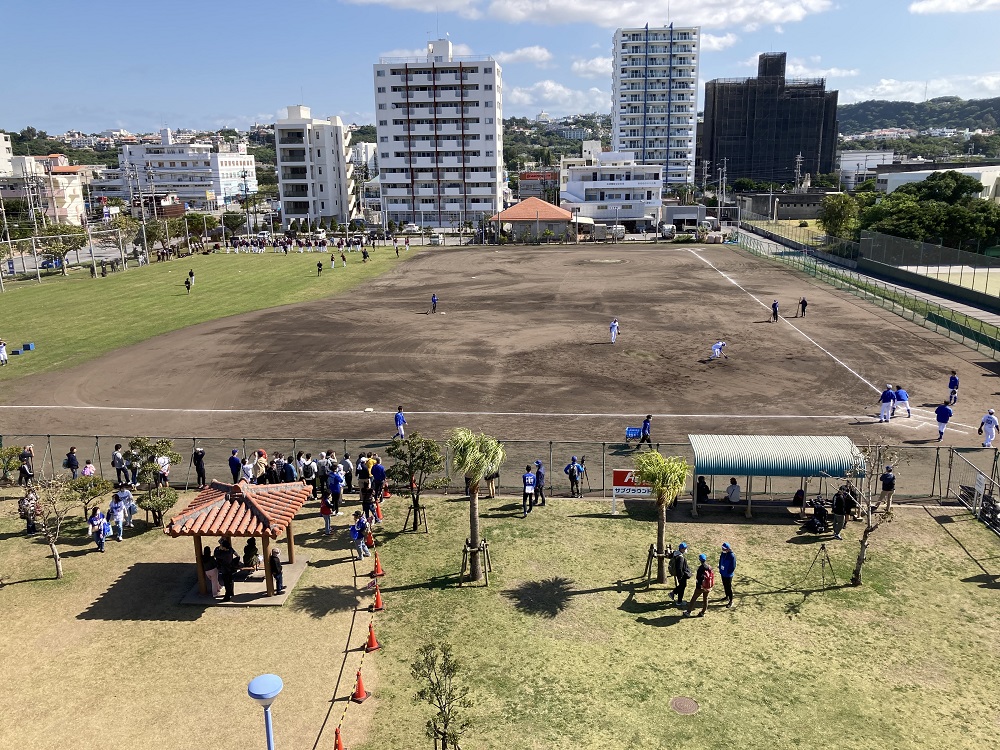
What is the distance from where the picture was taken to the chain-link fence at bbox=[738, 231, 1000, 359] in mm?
42875

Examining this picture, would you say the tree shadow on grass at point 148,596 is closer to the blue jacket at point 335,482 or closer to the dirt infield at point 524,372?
the blue jacket at point 335,482

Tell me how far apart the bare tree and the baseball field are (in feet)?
2.37

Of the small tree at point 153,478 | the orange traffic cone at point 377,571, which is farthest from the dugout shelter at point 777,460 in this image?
the small tree at point 153,478

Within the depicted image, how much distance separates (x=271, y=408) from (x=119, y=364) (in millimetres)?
13411

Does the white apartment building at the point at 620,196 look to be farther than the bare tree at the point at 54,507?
Yes

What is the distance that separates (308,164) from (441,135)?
24886 mm

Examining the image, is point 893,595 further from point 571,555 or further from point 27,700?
point 27,700

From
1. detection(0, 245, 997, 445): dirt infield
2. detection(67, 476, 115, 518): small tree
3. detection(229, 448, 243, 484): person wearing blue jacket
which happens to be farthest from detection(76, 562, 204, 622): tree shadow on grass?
detection(0, 245, 997, 445): dirt infield

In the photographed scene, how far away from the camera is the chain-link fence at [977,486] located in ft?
70.0

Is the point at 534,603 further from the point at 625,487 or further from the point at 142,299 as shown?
the point at 142,299

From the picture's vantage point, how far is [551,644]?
52.0ft

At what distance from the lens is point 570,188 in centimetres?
12288

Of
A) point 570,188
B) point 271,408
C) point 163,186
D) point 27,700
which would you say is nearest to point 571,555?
point 27,700

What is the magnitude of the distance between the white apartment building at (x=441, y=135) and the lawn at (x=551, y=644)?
112200 millimetres
